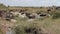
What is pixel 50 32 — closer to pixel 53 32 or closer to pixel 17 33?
pixel 53 32

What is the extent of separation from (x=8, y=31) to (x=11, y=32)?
0.76 meters

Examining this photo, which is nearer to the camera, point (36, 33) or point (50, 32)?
point (36, 33)

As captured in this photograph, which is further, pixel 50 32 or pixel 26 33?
pixel 50 32

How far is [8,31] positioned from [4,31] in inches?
25.8

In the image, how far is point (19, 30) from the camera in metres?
17.5

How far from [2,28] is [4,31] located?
871 mm

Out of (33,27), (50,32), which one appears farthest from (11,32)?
(50,32)

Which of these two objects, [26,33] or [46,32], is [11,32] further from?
[46,32]

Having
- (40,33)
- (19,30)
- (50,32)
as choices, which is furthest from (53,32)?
(19,30)

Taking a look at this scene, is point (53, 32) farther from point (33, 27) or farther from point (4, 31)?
point (4, 31)

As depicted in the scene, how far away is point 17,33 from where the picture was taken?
17.2 metres

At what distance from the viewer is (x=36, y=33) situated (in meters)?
17.3

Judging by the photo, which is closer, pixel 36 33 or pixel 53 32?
pixel 36 33

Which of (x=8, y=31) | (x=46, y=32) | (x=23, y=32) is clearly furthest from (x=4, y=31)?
(x=46, y=32)
